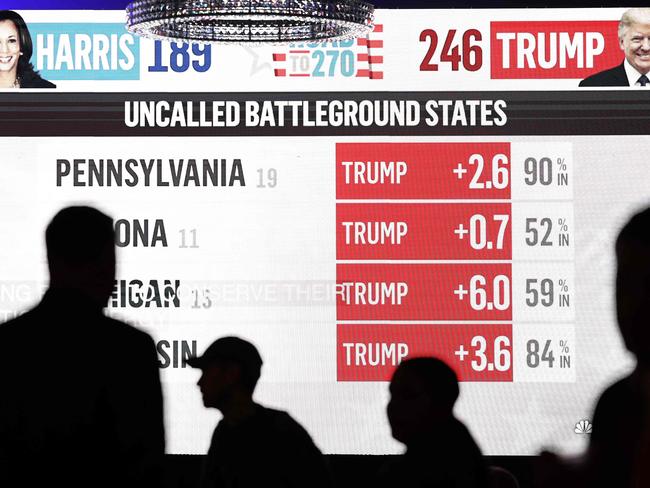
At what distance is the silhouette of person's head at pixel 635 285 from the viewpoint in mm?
1120

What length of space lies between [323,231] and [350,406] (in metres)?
0.72

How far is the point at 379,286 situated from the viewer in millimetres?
4211

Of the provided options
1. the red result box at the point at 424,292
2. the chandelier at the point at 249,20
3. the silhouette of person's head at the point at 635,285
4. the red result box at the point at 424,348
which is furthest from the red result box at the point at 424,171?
the silhouette of person's head at the point at 635,285

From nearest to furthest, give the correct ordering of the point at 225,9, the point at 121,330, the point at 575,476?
the point at 575,476 < the point at 121,330 < the point at 225,9

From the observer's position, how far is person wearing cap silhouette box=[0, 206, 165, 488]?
171 centimetres

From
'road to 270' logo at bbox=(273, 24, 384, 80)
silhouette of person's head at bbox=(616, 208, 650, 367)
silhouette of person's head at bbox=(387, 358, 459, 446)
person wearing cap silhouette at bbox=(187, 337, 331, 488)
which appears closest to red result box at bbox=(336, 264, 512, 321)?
'road to 270' logo at bbox=(273, 24, 384, 80)

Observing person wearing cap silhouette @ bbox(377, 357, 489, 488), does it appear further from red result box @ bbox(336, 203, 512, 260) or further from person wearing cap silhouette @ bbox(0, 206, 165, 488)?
red result box @ bbox(336, 203, 512, 260)

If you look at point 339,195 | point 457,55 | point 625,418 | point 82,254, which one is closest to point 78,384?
point 82,254

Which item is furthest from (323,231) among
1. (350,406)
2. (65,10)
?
(65,10)

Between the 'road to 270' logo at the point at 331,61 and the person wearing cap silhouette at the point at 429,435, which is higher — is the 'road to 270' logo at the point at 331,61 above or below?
above

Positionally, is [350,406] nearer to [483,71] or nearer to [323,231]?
[323,231]

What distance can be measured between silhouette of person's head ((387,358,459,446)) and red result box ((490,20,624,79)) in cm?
201

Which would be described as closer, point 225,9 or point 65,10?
point 225,9

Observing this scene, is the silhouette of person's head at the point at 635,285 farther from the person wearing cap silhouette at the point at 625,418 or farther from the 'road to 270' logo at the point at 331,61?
the 'road to 270' logo at the point at 331,61
